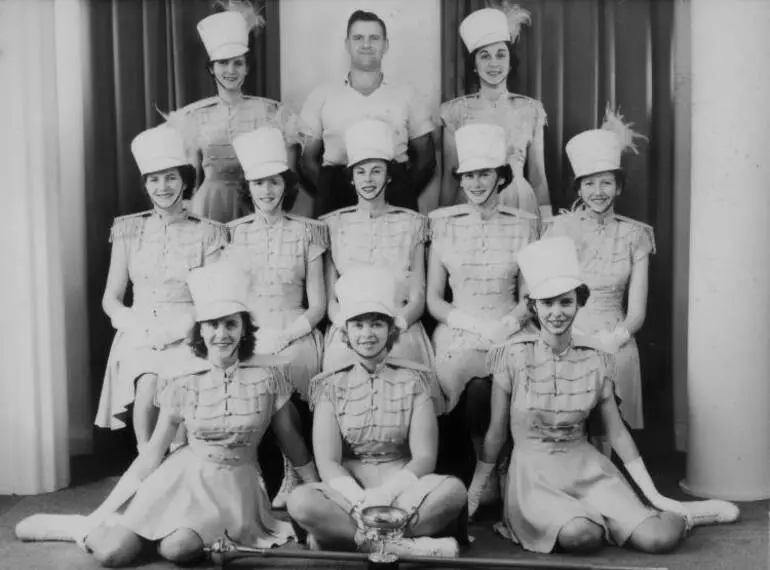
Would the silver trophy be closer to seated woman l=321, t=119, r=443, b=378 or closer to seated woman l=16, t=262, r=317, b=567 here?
seated woman l=16, t=262, r=317, b=567

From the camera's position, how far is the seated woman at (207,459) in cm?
349

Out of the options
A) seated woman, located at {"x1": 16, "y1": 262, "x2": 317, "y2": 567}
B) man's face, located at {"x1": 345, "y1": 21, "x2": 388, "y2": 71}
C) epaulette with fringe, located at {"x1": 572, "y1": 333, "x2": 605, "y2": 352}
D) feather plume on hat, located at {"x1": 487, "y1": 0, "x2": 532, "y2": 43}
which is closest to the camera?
seated woman, located at {"x1": 16, "y1": 262, "x2": 317, "y2": 567}

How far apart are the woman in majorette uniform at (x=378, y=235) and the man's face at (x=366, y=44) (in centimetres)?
39

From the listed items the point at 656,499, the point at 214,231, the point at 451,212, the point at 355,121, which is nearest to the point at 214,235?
→ the point at 214,231

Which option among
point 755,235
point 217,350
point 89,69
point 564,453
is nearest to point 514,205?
point 755,235

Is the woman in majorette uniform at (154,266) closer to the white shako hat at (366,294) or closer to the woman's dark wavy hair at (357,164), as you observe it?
the woman's dark wavy hair at (357,164)

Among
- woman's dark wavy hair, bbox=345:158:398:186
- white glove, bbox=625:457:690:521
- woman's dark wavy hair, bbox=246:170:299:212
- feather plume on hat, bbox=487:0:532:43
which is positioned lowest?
white glove, bbox=625:457:690:521

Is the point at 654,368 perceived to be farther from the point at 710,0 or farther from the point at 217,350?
the point at 217,350

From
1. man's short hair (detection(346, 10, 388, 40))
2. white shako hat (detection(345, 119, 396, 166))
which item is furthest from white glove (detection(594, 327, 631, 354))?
man's short hair (detection(346, 10, 388, 40))

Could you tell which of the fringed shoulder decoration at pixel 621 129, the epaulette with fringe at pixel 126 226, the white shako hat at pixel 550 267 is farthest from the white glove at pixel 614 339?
the epaulette with fringe at pixel 126 226

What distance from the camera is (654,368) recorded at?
16.5ft

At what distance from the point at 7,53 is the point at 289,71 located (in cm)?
126

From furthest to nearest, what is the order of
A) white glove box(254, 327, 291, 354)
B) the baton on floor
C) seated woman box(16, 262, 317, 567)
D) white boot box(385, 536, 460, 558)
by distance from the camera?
white glove box(254, 327, 291, 354) < seated woman box(16, 262, 317, 567) < white boot box(385, 536, 460, 558) < the baton on floor

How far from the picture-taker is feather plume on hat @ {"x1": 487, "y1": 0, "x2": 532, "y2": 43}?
15.8 feet
